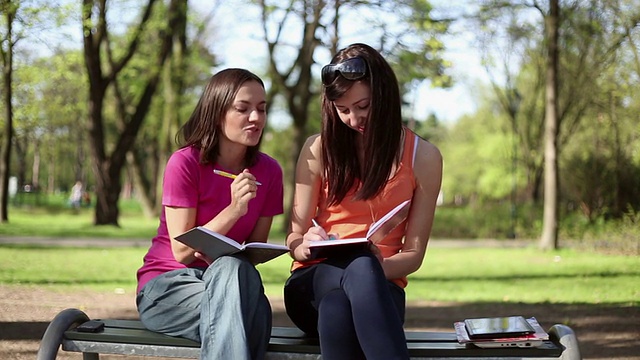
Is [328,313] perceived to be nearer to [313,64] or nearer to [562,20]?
[562,20]

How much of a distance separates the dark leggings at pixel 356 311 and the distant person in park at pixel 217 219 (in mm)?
251

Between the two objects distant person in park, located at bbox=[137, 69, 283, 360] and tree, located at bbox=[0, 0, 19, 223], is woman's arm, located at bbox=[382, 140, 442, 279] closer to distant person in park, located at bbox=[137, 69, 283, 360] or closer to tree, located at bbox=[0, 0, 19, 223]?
distant person in park, located at bbox=[137, 69, 283, 360]

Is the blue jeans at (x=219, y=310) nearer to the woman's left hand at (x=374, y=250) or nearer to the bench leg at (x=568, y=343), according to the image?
the woman's left hand at (x=374, y=250)

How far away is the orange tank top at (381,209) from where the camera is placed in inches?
144

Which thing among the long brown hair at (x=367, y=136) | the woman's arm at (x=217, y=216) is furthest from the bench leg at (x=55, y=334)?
the long brown hair at (x=367, y=136)

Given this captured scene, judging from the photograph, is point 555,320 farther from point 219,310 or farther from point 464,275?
point 219,310

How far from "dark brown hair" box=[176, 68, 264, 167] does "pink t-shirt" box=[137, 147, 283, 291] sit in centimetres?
5

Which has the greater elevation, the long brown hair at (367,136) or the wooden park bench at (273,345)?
the long brown hair at (367,136)

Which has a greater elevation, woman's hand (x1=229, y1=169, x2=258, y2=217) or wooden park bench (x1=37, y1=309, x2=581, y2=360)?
woman's hand (x1=229, y1=169, x2=258, y2=217)

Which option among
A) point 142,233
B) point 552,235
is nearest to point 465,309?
point 552,235

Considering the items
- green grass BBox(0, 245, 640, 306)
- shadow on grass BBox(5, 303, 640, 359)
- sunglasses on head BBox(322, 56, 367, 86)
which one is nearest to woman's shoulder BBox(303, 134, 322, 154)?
sunglasses on head BBox(322, 56, 367, 86)

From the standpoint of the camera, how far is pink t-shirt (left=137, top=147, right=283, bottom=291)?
11.9 feet

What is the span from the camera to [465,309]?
8.67 m

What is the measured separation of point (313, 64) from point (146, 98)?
4.21 metres
